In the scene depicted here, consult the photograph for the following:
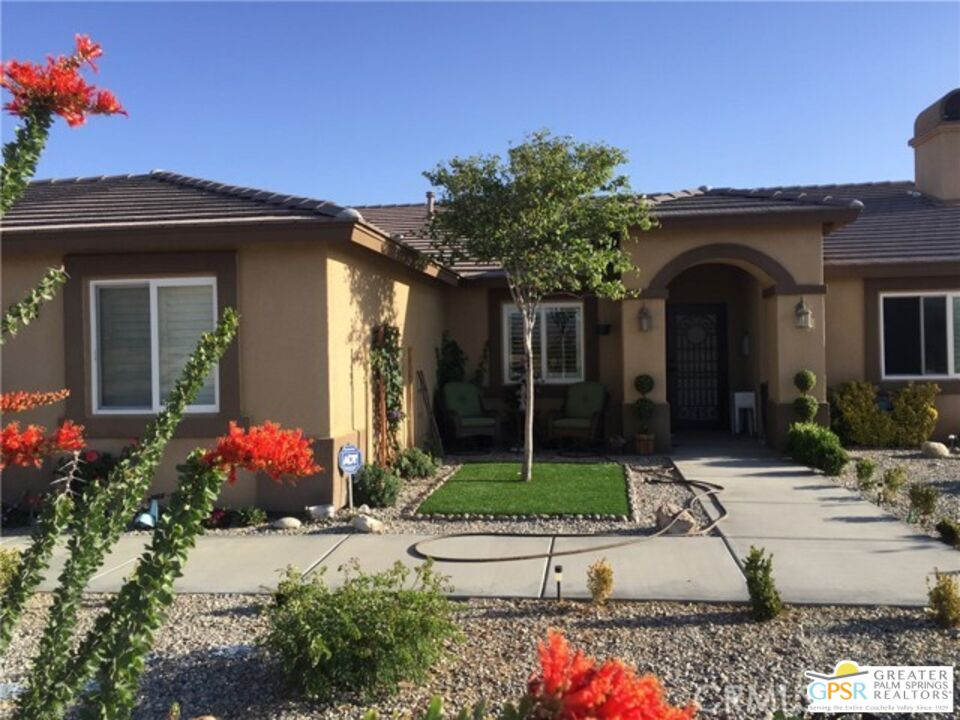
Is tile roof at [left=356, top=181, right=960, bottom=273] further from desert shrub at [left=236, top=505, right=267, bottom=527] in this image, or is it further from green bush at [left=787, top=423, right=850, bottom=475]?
desert shrub at [left=236, top=505, right=267, bottom=527]

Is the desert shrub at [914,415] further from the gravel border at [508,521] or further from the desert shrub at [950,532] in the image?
the desert shrub at [950,532]

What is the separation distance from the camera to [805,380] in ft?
39.5

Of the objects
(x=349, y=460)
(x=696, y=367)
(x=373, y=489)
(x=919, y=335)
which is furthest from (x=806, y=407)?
(x=349, y=460)

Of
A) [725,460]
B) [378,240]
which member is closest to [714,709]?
[378,240]

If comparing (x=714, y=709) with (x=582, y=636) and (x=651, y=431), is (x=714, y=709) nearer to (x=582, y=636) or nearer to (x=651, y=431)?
(x=582, y=636)

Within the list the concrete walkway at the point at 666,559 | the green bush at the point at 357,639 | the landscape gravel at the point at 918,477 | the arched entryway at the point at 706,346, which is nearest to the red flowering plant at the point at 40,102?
the green bush at the point at 357,639

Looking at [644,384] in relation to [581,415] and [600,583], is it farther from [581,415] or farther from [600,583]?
[600,583]

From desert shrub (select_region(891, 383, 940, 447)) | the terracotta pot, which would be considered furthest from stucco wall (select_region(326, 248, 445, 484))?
desert shrub (select_region(891, 383, 940, 447))

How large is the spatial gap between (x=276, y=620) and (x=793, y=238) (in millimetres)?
10464

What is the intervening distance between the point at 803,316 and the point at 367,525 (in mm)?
7649

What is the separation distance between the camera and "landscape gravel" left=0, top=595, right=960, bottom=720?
3971mm

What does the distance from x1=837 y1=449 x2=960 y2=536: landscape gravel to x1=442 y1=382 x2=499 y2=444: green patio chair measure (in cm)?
531

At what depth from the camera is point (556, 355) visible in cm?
1451

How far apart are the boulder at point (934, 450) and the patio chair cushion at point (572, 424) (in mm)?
4932
